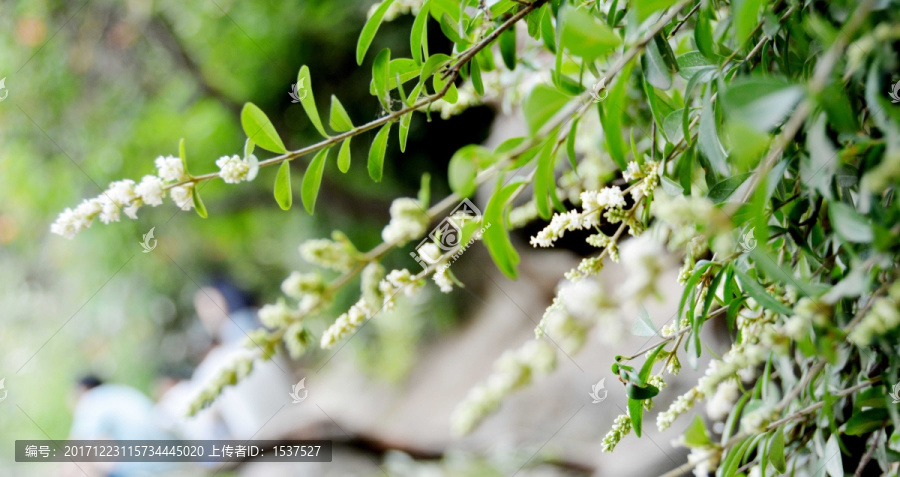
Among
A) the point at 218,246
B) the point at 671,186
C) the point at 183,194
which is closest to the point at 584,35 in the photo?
the point at 671,186

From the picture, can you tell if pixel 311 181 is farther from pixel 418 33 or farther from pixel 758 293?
pixel 758 293

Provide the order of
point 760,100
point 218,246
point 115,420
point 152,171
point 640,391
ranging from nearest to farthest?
point 760,100 → point 640,391 → point 152,171 → point 115,420 → point 218,246

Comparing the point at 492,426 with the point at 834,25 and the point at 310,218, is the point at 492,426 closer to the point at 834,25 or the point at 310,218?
the point at 310,218

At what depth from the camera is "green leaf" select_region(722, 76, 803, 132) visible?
157 mm

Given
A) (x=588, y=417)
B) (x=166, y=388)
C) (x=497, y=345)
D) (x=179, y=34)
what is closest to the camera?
(x=588, y=417)

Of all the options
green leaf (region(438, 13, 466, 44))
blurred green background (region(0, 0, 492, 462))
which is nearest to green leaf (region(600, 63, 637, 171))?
green leaf (region(438, 13, 466, 44))

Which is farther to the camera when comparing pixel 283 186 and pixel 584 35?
pixel 283 186

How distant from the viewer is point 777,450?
0.91ft

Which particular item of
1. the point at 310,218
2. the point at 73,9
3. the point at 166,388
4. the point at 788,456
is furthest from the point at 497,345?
the point at 73,9

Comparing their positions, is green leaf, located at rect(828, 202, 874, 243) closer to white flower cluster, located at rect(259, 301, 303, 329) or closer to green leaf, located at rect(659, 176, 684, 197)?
green leaf, located at rect(659, 176, 684, 197)

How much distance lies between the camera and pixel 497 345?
1.34 metres

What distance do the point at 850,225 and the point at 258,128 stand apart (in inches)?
10.7

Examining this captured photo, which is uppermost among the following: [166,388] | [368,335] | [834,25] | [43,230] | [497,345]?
[43,230]

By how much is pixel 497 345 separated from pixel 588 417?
0.35m
